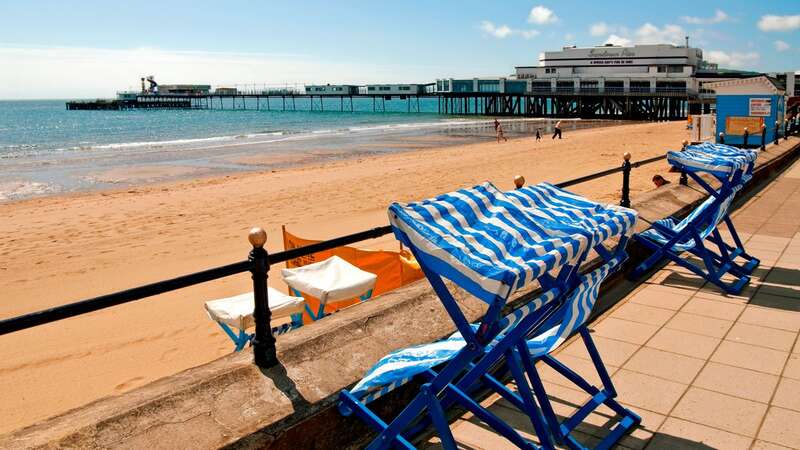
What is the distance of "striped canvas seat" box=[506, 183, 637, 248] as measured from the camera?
2893 mm

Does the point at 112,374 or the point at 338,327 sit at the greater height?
the point at 338,327

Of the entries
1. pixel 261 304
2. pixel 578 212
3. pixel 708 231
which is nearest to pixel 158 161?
pixel 708 231

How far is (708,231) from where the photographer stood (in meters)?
5.92

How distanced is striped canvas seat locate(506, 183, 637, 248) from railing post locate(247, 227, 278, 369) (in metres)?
1.19

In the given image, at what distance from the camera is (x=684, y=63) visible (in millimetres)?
86375

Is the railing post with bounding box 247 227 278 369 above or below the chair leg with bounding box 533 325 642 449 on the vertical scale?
above

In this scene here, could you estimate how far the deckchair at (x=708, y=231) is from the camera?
5.75 m

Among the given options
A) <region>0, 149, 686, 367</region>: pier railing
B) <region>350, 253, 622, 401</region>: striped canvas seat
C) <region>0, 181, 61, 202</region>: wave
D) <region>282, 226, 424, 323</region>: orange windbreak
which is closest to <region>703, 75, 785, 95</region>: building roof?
<region>282, 226, 424, 323</region>: orange windbreak

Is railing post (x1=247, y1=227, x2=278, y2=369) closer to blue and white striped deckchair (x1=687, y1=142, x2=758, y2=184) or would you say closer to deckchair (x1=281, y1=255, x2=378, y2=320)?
deckchair (x1=281, y1=255, x2=378, y2=320)

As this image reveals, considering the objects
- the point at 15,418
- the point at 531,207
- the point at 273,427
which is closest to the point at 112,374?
the point at 15,418

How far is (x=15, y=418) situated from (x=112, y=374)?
99 centimetres

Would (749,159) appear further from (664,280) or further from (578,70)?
(578,70)

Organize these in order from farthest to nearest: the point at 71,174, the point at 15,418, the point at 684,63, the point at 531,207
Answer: the point at 684,63
the point at 71,174
the point at 15,418
the point at 531,207

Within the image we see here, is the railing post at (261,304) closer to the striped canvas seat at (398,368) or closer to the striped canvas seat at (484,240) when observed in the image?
the striped canvas seat at (398,368)
